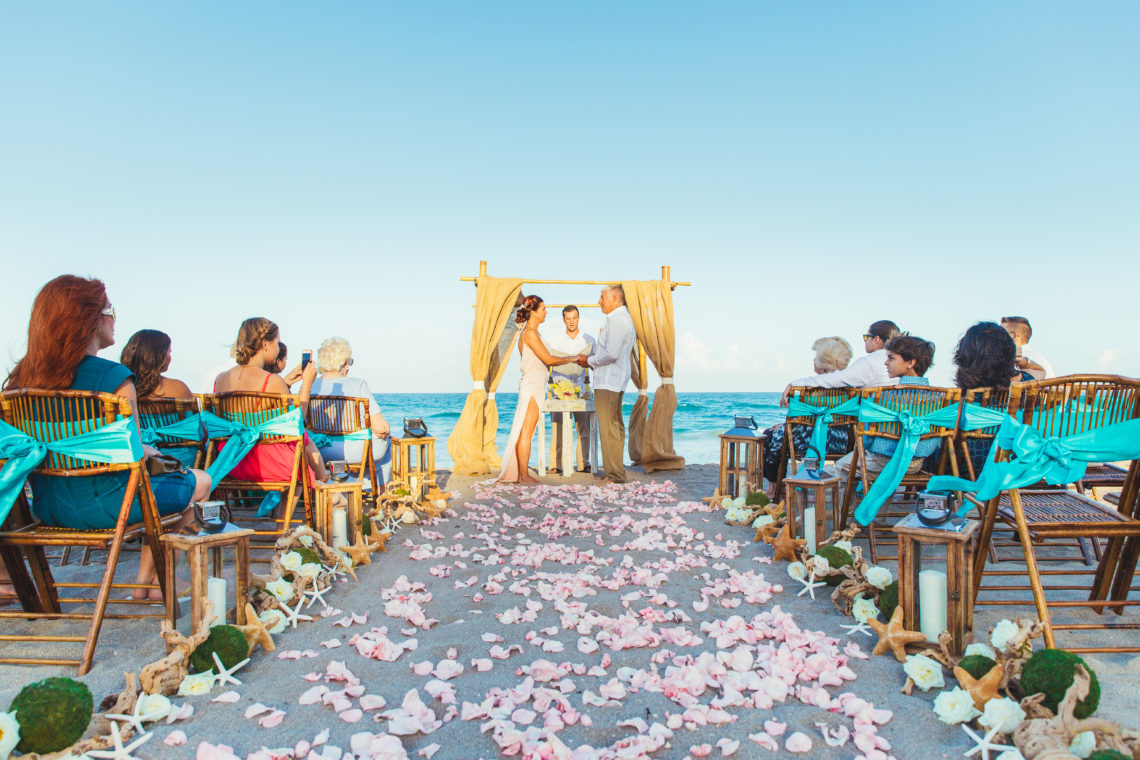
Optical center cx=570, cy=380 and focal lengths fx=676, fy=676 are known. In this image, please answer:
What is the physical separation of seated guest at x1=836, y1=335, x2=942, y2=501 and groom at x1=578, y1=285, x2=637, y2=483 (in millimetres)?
2997

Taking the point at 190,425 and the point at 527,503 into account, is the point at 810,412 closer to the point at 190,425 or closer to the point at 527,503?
the point at 527,503

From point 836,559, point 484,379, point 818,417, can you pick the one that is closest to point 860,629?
point 836,559

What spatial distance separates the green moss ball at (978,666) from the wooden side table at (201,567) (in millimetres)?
2682

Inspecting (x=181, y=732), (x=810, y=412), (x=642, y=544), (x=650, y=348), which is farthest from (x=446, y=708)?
(x=650, y=348)

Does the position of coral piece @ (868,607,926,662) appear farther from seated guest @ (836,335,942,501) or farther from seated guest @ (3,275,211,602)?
seated guest @ (3,275,211,602)

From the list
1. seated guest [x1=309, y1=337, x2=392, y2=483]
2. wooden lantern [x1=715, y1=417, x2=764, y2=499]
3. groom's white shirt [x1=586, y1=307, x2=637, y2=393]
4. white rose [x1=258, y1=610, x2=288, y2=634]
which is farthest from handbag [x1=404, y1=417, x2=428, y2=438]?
white rose [x1=258, y1=610, x2=288, y2=634]

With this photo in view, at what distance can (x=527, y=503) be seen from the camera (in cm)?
629

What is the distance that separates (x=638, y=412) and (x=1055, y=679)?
21.6 feet

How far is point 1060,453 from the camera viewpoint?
2.56 m

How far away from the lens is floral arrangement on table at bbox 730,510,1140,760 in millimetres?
1789

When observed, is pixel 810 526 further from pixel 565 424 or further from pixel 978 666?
pixel 565 424

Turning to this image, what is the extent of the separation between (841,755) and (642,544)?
2569 millimetres

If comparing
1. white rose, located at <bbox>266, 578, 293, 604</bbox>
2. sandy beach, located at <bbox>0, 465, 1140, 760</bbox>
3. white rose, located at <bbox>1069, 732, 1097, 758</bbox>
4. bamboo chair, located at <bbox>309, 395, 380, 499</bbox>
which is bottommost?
sandy beach, located at <bbox>0, 465, 1140, 760</bbox>

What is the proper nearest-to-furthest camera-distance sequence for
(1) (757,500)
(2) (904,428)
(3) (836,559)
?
(3) (836,559)
(2) (904,428)
(1) (757,500)
